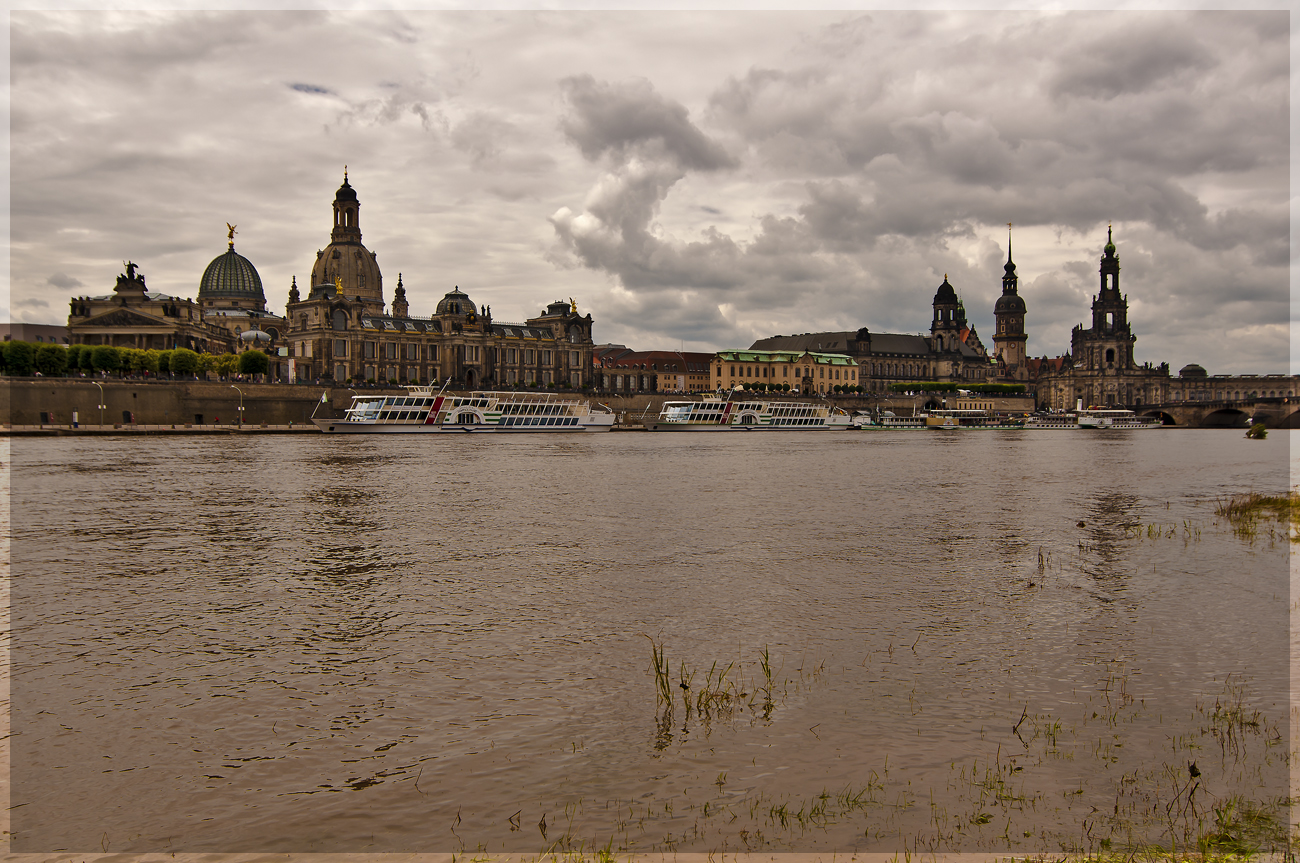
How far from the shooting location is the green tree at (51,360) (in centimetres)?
8144

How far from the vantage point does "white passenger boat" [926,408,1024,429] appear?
402 feet

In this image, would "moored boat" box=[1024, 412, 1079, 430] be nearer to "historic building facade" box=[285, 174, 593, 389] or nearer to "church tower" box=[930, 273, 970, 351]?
"church tower" box=[930, 273, 970, 351]

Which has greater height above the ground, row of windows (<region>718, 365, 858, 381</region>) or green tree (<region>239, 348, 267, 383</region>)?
row of windows (<region>718, 365, 858, 381</region>)

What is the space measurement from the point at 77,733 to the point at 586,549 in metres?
12.0

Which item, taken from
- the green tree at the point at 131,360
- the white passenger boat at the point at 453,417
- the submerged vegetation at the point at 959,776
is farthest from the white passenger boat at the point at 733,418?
the submerged vegetation at the point at 959,776

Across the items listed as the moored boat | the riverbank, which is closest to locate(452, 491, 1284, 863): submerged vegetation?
the riverbank

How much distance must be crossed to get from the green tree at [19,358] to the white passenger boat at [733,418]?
58.3 meters

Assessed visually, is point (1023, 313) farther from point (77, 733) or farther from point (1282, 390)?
point (77, 733)

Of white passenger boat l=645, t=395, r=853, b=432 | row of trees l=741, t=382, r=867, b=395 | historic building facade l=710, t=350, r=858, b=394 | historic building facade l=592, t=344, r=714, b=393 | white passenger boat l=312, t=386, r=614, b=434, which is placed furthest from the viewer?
historic building facade l=710, t=350, r=858, b=394

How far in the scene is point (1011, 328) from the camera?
614 feet

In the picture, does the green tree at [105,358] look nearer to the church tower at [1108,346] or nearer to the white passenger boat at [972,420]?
the white passenger boat at [972,420]

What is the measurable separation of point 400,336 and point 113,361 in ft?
111

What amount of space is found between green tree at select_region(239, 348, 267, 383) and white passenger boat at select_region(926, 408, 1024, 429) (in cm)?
8373

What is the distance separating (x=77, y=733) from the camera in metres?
8.97
